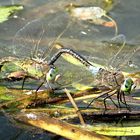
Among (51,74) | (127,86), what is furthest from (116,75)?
(51,74)

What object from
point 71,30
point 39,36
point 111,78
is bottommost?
point 71,30

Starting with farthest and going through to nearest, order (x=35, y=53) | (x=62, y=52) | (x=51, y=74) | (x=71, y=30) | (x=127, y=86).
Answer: (x=71, y=30) < (x=35, y=53) < (x=62, y=52) < (x=51, y=74) < (x=127, y=86)

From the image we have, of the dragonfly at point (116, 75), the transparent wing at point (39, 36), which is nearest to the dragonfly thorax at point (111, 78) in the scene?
the dragonfly at point (116, 75)

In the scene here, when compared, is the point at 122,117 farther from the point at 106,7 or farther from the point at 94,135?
the point at 106,7

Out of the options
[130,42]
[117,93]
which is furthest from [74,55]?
[130,42]

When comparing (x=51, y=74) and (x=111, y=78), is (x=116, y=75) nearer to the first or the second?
(x=111, y=78)

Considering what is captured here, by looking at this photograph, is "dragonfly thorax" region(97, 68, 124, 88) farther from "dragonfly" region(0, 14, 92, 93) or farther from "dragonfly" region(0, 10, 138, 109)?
"dragonfly" region(0, 14, 92, 93)

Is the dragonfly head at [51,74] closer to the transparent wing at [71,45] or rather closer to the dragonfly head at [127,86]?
the transparent wing at [71,45]

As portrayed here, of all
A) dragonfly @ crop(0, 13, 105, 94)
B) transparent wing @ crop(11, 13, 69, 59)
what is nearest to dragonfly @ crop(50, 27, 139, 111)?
dragonfly @ crop(0, 13, 105, 94)
